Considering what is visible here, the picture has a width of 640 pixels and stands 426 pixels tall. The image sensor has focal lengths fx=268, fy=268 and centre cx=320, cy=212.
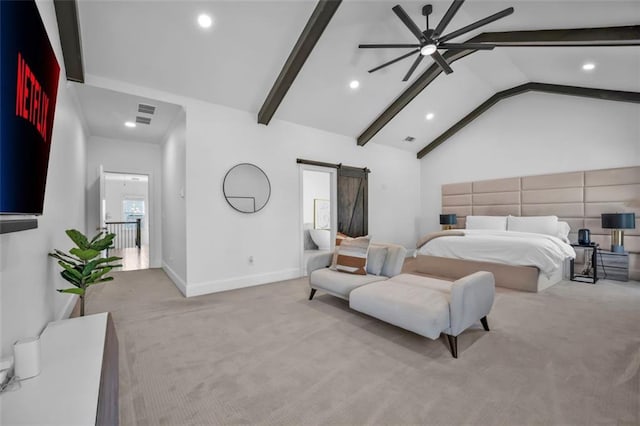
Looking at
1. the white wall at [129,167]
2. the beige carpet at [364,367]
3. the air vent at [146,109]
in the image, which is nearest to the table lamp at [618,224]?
the beige carpet at [364,367]

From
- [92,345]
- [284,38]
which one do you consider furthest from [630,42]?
[92,345]

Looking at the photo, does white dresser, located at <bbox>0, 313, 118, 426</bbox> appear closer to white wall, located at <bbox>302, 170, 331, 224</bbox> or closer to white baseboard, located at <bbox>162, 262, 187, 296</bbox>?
white baseboard, located at <bbox>162, 262, 187, 296</bbox>

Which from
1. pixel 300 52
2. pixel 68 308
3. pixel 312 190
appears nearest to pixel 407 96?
pixel 300 52

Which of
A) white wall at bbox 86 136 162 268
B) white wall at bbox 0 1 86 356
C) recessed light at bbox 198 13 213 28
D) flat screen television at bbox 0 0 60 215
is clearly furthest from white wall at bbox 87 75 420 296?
white wall at bbox 86 136 162 268

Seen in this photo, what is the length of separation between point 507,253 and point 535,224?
1436 mm

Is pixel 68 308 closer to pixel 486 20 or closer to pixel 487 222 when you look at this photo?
pixel 486 20

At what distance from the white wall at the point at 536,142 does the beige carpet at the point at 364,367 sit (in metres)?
2.81

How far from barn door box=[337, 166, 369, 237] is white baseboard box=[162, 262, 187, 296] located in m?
2.93

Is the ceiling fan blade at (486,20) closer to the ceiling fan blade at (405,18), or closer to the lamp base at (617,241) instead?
the ceiling fan blade at (405,18)

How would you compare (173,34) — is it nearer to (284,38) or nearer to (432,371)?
(284,38)

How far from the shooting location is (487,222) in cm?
549

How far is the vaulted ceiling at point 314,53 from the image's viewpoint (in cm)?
272

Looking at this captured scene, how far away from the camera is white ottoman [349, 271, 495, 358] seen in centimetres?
207

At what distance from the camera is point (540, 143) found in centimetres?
527
